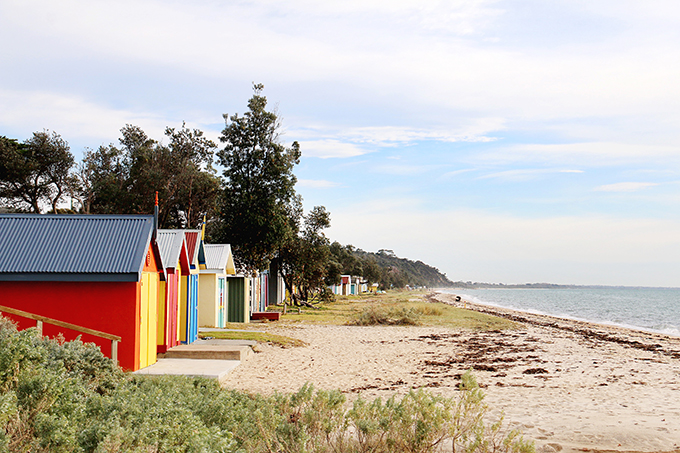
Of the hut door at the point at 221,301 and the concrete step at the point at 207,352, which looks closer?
the concrete step at the point at 207,352

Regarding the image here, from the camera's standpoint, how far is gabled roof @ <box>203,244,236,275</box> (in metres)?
22.6

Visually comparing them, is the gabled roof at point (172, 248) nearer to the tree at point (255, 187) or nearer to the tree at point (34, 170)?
the tree at point (255, 187)

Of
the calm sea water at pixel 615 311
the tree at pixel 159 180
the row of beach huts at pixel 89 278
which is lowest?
the calm sea water at pixel 615 311

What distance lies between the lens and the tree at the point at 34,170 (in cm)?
3928

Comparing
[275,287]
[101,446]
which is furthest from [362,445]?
[275,287]

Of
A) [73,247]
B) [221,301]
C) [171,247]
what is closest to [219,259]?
[221,301]

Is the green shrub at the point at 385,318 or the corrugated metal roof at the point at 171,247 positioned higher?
the corrugated metal roof at the point at 171,247

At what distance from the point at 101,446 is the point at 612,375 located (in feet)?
41.1

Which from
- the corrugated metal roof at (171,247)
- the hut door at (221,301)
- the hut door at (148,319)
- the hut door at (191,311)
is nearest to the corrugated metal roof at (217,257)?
the hut door at (221,301)

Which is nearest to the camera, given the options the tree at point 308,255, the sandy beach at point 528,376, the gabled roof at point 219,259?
the sandy beach at point 528,376

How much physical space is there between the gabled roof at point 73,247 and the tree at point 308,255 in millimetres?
24160

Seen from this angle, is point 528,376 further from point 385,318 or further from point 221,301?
point 385,318

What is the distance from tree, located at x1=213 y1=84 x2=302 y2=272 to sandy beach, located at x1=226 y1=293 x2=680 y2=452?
8957 mm

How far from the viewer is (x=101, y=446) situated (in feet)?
13.4
